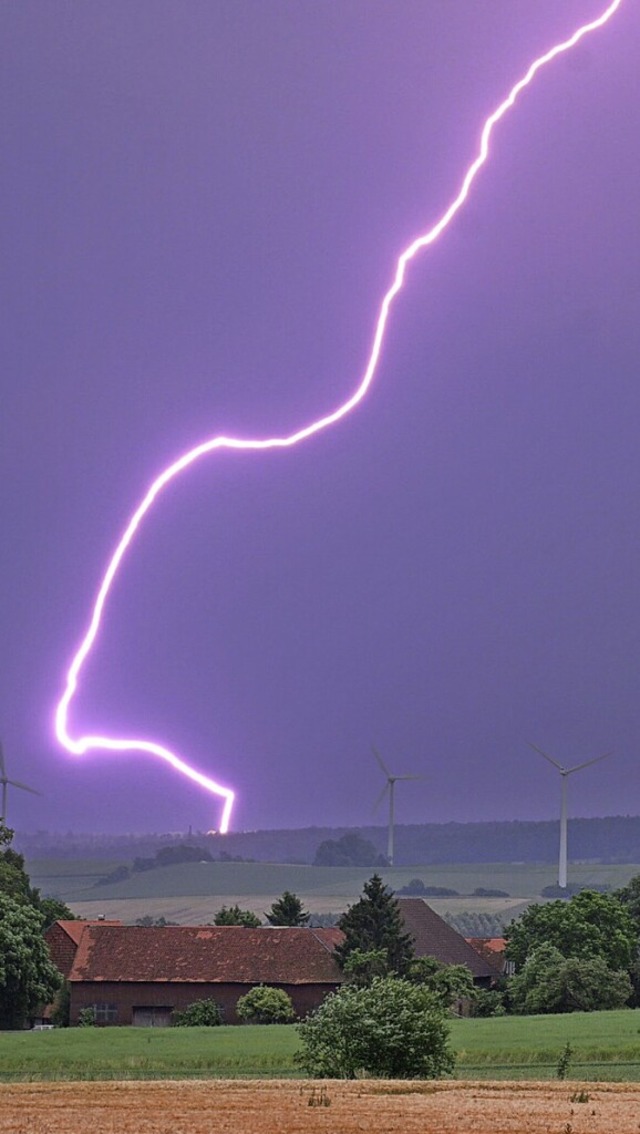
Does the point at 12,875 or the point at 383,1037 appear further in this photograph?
the point at 12,875

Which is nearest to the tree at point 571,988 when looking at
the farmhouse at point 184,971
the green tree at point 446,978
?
the green tree at point 446,978

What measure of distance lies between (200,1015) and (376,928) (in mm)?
15057

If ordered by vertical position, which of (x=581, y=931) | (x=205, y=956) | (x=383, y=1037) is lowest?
(x=383, y=1037)

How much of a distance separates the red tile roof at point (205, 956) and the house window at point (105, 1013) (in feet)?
4.30

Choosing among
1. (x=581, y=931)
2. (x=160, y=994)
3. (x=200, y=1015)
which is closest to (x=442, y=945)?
(x=581, y=931)

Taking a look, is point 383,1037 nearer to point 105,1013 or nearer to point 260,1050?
point 260,1050

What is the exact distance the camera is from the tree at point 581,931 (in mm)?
85438

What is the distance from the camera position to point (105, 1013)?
83062mm

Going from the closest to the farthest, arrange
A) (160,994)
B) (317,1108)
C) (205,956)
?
(317,1108) < (160,994) < (205,956)

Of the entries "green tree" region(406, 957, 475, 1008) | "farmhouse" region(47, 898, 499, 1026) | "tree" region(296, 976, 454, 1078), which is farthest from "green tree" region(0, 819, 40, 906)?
"tree" region(296, 976, 454, 1078)

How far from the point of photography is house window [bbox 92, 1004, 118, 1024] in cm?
8281

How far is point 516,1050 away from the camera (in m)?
51.2

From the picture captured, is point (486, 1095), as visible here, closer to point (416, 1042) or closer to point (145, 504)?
point (416, 1042)

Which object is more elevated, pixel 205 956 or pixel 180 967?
pixel 205 956
